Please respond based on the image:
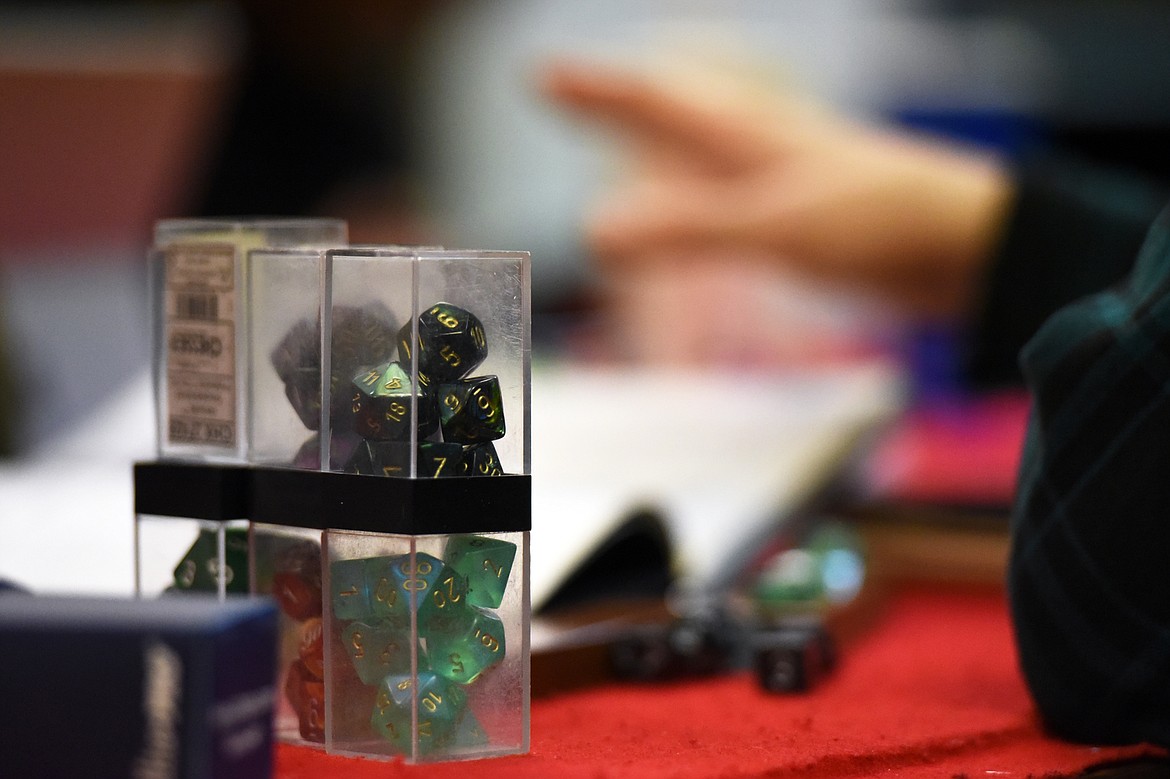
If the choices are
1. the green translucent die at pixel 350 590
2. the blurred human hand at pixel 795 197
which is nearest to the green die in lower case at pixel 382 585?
the green translucent die at pixel 350 590

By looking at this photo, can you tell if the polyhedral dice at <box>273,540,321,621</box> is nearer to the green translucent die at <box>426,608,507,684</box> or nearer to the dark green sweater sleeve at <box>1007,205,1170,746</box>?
the green translucent die at <box>426,608,507,684</box>

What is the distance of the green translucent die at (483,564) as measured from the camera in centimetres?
53

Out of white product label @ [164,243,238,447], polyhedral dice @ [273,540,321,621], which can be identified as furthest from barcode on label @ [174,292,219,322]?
polyhedral dice @ [273,540,321,621]

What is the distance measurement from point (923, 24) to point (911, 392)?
7.84ft

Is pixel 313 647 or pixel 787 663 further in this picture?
pixel 787 663

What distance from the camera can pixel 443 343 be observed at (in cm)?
53

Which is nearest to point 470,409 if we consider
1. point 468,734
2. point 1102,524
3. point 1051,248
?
point 468,734

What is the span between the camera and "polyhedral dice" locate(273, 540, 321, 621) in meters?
0.55

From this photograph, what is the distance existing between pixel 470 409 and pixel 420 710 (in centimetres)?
11

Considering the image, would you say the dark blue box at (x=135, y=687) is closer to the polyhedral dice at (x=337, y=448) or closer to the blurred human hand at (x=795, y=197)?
the polyhedral dice at (x=337, y=448)

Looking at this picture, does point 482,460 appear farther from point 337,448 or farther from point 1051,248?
point 1051,248

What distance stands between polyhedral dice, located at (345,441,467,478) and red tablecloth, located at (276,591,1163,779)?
107 millimetres

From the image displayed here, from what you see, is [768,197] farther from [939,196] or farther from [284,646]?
[284,646]

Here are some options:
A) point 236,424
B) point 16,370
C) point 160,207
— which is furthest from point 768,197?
point 160,207
